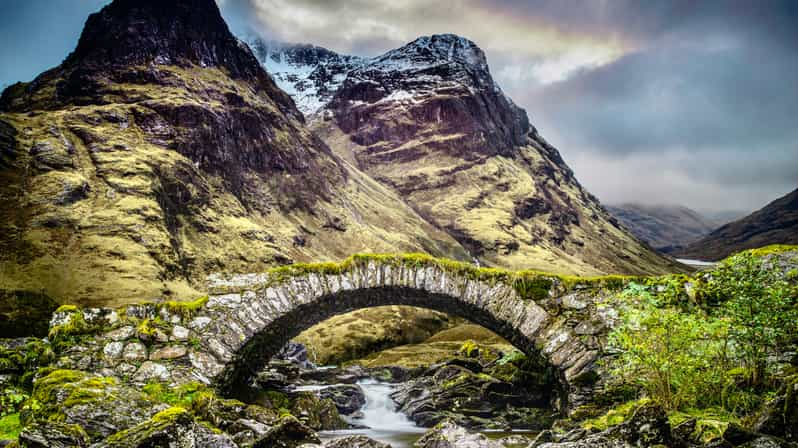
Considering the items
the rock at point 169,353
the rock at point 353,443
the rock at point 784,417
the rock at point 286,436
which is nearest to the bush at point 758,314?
the rock at point 784,417

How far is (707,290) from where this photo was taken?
316 inches

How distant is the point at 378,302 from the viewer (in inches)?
397

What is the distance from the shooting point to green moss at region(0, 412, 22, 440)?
17.7 ft

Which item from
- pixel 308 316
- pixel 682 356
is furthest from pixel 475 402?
pixel 682 356

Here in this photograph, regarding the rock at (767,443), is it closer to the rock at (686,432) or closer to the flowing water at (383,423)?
the rock at (686,432)

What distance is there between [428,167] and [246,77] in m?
68.6

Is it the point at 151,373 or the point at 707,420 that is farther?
the point at 151,373

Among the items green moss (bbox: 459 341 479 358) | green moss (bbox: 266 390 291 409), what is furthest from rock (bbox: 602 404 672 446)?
green moss (bbox: 459 341 479 358)

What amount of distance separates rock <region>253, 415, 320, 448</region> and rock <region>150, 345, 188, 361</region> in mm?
2473

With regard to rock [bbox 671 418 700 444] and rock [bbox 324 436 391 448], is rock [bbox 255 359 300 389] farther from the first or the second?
rock [bbox 671 418 700 444]

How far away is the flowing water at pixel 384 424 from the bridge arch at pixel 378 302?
3.08m

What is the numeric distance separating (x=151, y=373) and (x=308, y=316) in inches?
119

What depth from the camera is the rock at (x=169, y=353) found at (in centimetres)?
766

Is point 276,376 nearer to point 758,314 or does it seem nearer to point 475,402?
point 475,402
